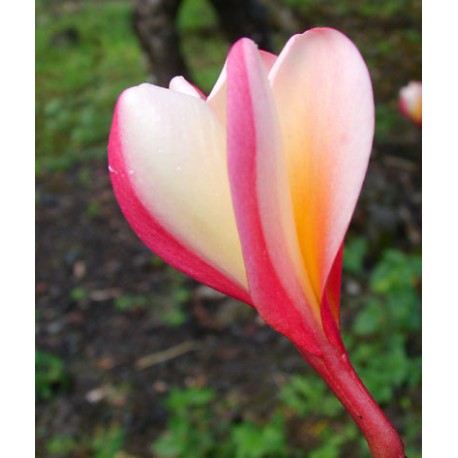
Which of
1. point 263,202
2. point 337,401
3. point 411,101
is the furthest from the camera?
point 337,401

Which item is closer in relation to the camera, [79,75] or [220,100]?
[220,100]

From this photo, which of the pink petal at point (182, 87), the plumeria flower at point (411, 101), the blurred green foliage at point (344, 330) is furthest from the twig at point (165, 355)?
the pink petal at point (182, 87)

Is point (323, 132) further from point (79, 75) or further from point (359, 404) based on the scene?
point (79, 75)

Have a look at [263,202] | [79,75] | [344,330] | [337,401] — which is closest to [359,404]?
[263,202]

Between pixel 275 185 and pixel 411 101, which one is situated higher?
pixel 275 185

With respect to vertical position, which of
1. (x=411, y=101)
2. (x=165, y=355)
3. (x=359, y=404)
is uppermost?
(x=359, y=404)

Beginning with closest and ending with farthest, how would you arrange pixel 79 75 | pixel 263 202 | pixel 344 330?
pixel 263 202, pixel 344 330, pixel 79 75
